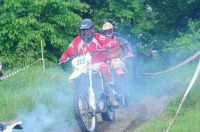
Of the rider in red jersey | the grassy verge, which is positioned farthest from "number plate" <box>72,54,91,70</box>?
the grassy verge

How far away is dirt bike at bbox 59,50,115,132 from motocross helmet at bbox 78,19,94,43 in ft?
2.32

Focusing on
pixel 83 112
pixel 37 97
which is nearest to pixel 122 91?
pixel 37 97

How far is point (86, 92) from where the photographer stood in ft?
32.2

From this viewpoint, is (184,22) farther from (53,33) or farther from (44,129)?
(44,129)

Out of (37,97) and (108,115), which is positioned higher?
(37,97)

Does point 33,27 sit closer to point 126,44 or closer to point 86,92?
point 126,44

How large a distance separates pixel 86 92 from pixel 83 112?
0.43 m

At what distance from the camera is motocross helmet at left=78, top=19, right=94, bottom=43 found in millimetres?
10477

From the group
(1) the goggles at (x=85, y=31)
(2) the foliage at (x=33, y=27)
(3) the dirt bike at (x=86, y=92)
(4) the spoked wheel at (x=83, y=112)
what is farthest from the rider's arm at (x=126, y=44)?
(2) the foliage at (x=33, y=27)

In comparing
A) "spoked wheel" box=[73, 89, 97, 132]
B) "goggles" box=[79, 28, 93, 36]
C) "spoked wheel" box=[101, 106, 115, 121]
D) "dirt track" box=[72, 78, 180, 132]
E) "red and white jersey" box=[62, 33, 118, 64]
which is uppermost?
"goggles" box=[79, 28, 93, 36]

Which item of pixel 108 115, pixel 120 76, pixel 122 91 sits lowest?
pixel 108 115

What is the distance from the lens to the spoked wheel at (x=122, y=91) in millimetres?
12606

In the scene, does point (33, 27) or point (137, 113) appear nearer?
point (137, 113)

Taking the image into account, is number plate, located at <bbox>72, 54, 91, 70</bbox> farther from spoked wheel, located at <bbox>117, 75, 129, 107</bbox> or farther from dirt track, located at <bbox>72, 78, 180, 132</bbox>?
spoked wheel, located at <bbox>117, 75, 129, 107</bbox>
